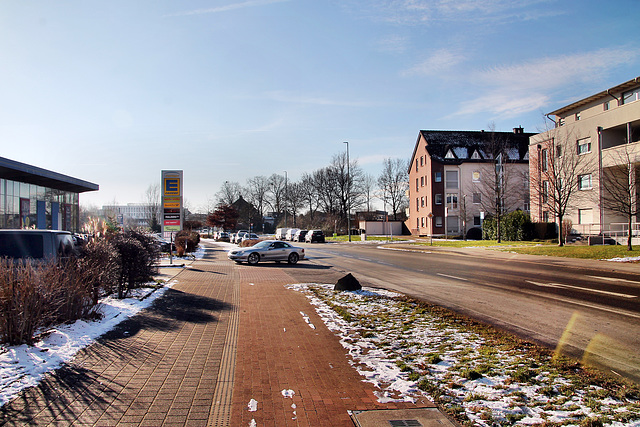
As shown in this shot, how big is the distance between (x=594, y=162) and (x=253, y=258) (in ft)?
83.3

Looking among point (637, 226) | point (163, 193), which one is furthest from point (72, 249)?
point (637, 226)

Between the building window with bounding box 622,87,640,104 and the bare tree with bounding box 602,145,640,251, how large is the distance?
5640 mm

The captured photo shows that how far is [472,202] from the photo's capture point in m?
59.5

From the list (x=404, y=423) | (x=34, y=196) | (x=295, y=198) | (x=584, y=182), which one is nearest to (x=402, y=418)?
(x=404, y=423)

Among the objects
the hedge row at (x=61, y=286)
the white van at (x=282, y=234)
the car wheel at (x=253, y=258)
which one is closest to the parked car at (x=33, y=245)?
the hedge row at (x=61, y=286)

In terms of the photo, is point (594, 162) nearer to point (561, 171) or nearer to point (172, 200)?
point (561, 171)

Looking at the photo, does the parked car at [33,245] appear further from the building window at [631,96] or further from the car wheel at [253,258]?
the building window at [631,96]

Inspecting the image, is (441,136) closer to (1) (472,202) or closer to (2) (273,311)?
(1) (472,202)

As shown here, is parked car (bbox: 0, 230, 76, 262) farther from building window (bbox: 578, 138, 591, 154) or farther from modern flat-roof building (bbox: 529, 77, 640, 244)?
building window (bbox: 578, 138, 591, 154)

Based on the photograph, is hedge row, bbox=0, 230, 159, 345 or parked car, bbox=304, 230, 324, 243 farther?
parked car, bbox=304, 230, 324, 243

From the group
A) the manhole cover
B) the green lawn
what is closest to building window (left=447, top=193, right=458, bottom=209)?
the green lawn

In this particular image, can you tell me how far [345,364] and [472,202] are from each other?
189 feet

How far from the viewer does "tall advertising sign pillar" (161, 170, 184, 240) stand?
25.2 metres

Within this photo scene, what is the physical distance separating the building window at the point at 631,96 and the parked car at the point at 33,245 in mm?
36571
